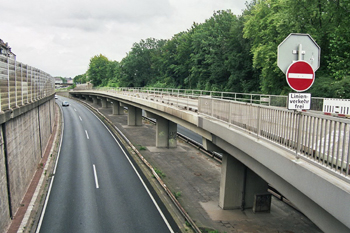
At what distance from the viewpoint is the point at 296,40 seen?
733 cm

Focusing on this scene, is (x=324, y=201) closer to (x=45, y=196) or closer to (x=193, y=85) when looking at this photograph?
(x=45, y=196)

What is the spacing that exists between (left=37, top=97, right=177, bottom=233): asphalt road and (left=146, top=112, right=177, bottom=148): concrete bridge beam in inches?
186

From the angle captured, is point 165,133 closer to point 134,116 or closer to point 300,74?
point 134,116

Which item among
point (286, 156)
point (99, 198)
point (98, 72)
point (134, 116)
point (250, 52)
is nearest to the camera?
point (286, 156)

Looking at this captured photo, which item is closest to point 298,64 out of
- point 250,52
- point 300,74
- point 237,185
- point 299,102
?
point 300,74

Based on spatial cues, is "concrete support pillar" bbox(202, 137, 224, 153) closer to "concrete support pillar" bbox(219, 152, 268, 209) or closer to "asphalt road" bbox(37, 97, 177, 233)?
"concrete support pillar" bbox(219, 152, 268, 209)

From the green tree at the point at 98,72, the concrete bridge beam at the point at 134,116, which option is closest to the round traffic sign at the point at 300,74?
the concrete bridge beam at the point at 134,116

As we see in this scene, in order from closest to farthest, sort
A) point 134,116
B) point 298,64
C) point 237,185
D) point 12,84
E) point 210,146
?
1. point 298,64
2. point 12,84
3. point 210,146
4. point 237,185
5. point 134,116

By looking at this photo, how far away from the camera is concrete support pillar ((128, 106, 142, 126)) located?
43.0m

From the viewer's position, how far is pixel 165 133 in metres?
30.2

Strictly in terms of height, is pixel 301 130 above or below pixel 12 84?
below

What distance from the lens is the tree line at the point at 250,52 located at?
24.6m

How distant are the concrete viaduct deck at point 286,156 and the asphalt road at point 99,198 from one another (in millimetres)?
4814

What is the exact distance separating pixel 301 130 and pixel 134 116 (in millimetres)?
37358
